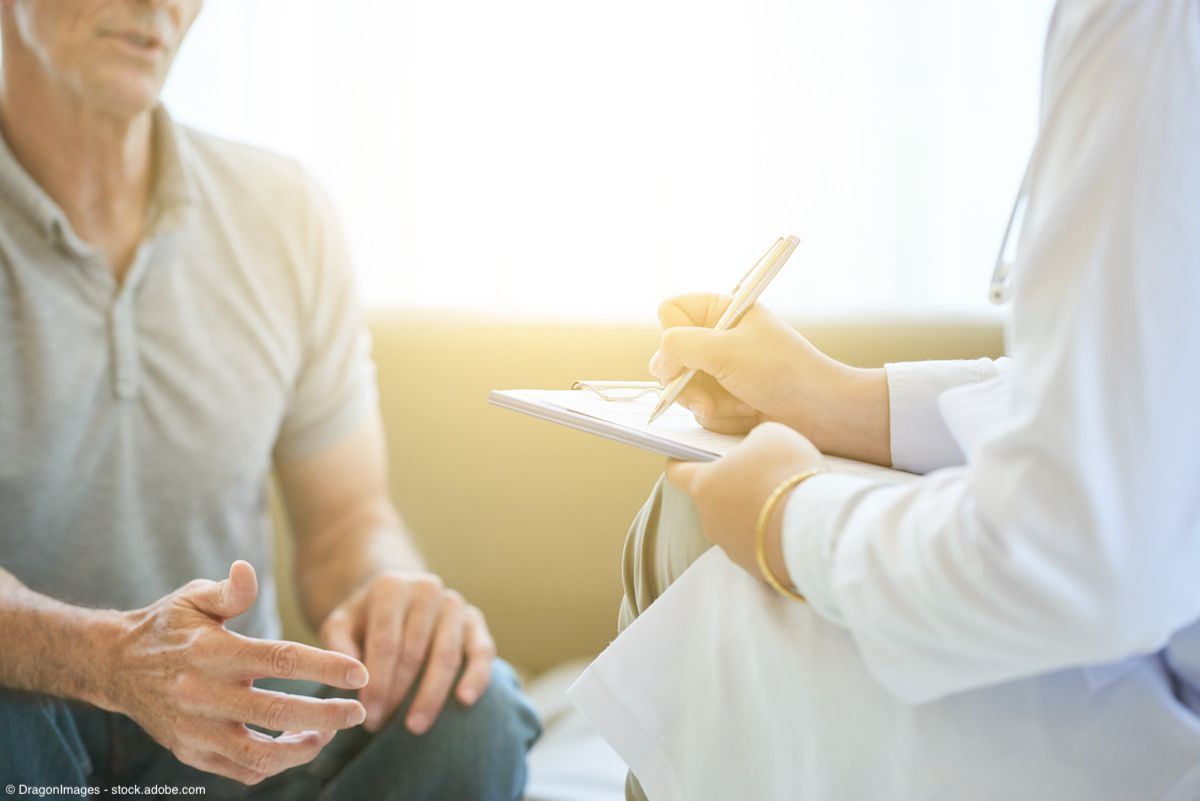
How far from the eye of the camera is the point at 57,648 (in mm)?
791

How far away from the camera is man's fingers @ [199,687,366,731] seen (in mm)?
698

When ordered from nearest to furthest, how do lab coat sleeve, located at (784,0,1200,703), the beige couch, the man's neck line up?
1. lab coat sleeve, located at (784,0,1200,703)
2. the man's neck
3. the beige couch

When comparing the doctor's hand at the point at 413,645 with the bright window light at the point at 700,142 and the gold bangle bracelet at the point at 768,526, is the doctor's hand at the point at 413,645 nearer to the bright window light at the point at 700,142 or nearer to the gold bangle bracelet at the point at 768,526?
the gold bangle bracelet at the point at 768,526

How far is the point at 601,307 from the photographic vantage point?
59.1 inches

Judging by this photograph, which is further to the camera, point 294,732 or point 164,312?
point 164,312

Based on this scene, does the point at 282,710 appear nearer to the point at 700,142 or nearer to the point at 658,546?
the point at 658,546

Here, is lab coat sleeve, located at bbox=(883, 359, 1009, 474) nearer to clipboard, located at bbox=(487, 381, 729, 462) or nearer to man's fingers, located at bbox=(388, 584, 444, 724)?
clipboard, located at bbox=(487, 381, 729, 462)

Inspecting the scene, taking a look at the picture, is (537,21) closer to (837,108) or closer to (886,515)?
(837,108)

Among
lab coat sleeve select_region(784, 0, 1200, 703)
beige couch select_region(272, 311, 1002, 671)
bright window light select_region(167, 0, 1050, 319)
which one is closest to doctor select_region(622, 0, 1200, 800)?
lab coat sleeve select_region(784, 0, 1200, 703)

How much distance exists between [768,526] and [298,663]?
36 centimetres

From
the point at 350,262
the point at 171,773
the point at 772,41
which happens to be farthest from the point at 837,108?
the point at 171,773

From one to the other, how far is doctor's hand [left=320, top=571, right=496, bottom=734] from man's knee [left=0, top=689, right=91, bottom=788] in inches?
9.0

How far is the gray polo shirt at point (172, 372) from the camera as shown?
985 millimetres

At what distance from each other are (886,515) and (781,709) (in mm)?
150
